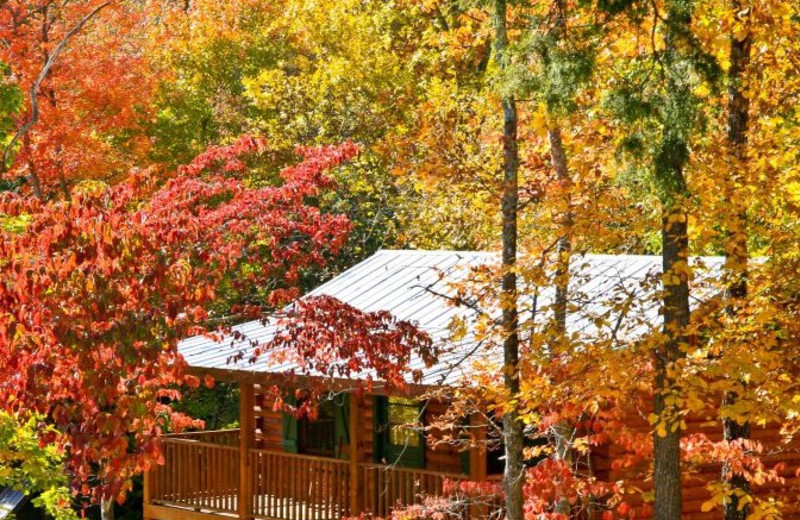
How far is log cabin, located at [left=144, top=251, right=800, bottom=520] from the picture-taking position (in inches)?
778

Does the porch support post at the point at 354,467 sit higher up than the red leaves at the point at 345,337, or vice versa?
the red leaves at the point at 345,337

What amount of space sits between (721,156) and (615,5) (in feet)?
6.95

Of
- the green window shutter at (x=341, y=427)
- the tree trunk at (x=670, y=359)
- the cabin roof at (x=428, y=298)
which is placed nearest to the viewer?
the tree trunk at (x=670, y=359)

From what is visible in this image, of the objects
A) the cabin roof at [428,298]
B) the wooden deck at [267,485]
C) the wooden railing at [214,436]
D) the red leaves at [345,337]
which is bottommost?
the wooden deck at [267,485]

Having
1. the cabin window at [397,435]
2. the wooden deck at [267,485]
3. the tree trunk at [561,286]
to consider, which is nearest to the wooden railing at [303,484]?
the wooden deck at [267,485]

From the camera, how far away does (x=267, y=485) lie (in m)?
21.6

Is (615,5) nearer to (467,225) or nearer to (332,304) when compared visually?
(332,304)

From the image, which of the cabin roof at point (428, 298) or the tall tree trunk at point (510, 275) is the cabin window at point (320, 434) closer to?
the cabin roof at point (428, 298)

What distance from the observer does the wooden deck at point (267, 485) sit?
20000 millimetres

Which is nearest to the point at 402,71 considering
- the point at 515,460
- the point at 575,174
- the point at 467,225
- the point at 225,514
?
the point at 467,225

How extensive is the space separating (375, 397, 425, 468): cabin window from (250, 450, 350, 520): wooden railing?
87cm

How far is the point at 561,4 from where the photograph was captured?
13930 millimetres

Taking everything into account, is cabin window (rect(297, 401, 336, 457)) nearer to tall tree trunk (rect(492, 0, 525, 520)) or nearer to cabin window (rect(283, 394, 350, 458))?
cabin window (rect(283, 394, 350, 458))

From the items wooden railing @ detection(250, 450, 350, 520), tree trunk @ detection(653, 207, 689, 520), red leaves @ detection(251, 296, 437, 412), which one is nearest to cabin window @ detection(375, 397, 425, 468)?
wooden railing @ detection(250, 450, 350, 520)
